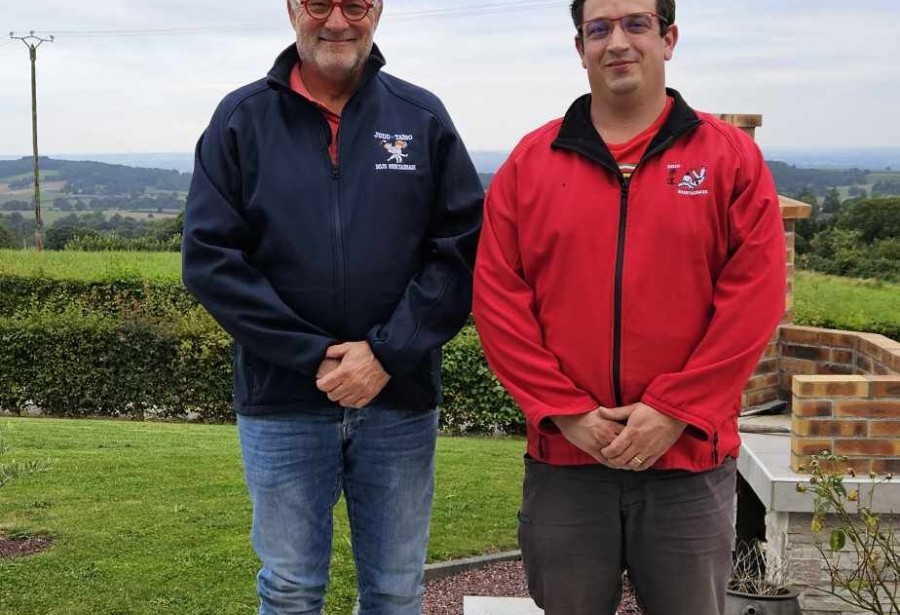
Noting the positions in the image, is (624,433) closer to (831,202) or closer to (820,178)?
(831,202)

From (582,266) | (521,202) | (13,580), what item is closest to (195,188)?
(521,202)

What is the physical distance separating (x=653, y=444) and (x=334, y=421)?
0.80 m

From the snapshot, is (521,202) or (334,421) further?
(334,421)

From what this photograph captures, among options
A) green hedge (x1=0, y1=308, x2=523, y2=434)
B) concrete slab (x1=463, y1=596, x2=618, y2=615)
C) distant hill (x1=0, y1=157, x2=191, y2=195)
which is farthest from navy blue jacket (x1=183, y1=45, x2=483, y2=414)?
distant hill (x1=0, y1=157, x2=191, y2=195)

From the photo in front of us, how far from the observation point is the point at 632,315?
91.0 inches

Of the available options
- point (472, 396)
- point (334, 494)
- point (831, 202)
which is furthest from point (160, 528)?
point (831, 202)

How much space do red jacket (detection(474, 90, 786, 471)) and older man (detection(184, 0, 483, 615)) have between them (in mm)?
271

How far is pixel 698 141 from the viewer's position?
7.79 ft

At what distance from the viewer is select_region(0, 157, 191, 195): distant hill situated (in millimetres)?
58219

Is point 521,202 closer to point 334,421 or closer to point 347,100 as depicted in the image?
point 347,100

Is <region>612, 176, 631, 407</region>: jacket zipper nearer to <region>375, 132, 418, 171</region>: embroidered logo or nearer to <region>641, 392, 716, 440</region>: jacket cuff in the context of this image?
<region>641, 392, 716, 440</region>: jacket cuff

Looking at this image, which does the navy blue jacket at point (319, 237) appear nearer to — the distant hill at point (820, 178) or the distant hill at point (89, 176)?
the distant hill at point (820, 178)

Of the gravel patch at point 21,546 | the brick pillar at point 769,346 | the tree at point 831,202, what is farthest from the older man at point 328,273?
the tree at point 831,202

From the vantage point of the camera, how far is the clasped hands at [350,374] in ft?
8.07
